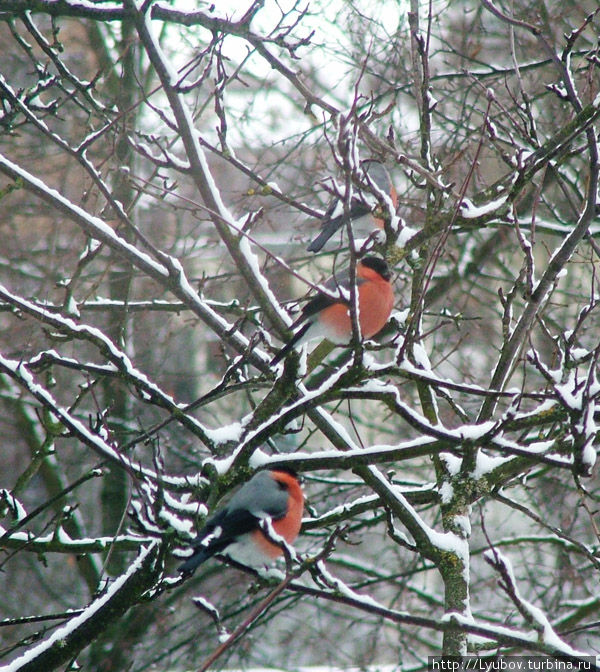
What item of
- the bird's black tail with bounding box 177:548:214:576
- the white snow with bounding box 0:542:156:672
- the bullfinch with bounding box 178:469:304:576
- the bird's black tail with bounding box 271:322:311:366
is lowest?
the white snow with bounding box 0:542:156:672

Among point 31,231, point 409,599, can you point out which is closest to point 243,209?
point 409,599

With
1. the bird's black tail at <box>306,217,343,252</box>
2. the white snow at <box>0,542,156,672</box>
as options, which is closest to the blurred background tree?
the white snow at <box>0,542,156,672</box>

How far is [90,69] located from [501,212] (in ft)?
24.2

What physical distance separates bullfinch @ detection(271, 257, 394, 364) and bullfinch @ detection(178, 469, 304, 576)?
53 cm

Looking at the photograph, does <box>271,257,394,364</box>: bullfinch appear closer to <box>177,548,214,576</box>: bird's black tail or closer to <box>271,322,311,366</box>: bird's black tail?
<box>271,322,311,366</box>: bird's black tail

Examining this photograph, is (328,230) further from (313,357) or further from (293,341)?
(293,341)

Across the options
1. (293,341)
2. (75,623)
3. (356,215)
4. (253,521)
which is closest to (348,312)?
(293,341)

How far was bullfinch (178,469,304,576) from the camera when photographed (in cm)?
263

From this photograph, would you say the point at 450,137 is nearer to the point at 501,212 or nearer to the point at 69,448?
the point at 501,212

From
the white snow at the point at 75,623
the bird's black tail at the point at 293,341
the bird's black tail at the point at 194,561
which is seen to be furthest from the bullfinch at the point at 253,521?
the bird's black tail at the point at 293,341

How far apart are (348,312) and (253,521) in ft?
3.20

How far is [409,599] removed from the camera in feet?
22.6

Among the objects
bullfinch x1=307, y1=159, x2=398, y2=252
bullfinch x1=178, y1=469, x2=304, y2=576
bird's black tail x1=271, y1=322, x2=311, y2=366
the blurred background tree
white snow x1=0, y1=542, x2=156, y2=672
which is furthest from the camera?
bullfinch x1=307, y1=159, x2=398, y2=252

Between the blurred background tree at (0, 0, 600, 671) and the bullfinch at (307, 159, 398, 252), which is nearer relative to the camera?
the blurred background tree at (0, 0, 600, 671)
